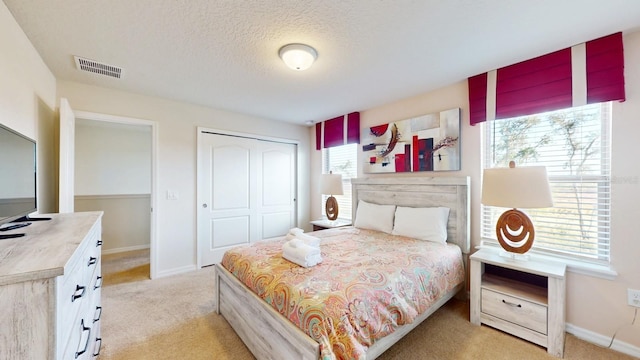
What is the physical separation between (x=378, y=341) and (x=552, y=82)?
2590mm

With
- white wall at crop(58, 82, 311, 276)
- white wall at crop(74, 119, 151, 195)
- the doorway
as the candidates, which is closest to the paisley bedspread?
white wall at crop(58, 82, 311, 276)

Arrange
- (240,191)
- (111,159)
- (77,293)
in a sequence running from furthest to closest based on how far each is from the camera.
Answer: (111,159)
(240,191)
(77,293)

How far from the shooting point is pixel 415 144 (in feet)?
10.3

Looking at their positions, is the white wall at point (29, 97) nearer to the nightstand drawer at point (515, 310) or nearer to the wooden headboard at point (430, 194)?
the wooden headboard at point (430, 194)

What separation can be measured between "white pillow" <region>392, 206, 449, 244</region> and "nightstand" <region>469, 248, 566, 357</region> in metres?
0.40

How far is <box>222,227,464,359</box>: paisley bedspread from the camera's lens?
50.6 inches

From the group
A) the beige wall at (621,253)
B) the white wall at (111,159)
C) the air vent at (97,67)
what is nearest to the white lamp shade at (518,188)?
the beige wall at (621,253)

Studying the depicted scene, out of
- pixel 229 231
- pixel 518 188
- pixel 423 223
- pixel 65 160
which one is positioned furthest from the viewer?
pixel 229 231

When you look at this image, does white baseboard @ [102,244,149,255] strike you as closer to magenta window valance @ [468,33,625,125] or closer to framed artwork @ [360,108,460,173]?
framed artwork @ [360,108,460,173]

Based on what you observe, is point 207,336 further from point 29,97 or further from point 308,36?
point 308,36

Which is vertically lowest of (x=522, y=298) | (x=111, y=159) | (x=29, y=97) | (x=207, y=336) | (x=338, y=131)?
(x=207, y=336)

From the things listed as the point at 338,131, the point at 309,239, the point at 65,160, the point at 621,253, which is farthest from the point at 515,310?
the point at 65,160

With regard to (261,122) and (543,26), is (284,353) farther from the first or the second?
(261,122)

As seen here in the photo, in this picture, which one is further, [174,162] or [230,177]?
[230,177]
